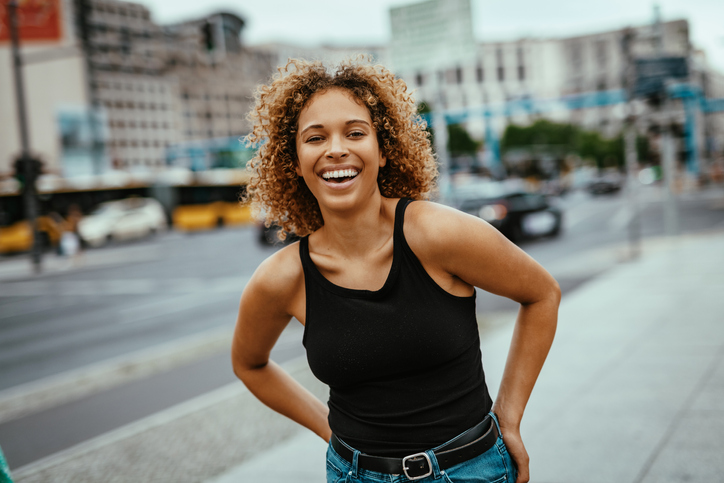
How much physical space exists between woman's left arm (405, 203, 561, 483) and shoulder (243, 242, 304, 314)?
12.2 inches

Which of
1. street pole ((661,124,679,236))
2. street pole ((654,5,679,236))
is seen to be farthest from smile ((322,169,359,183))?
street pole ((661,124,679,236))

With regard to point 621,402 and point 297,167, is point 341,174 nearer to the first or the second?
point 297,167

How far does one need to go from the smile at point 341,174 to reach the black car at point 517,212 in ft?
49.6

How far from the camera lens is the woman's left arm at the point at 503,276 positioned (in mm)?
1492

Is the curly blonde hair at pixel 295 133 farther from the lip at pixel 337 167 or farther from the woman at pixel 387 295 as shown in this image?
the lip at pixel 337 167

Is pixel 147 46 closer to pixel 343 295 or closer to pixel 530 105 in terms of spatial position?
pixel 530 105

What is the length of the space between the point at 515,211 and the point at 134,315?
1009 cm

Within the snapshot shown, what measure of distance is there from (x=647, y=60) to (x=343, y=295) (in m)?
12.2

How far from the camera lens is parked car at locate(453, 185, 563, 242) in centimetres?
1661

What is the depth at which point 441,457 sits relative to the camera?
1490 millimetres

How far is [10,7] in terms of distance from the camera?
18984 millimetres

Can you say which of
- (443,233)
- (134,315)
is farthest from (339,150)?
(134,315)

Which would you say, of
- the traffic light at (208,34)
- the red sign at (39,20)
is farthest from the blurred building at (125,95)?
the traffic light at (208,34)

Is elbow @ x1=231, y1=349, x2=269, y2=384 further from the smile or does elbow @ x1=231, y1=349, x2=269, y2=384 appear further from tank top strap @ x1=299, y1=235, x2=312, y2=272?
the smile
